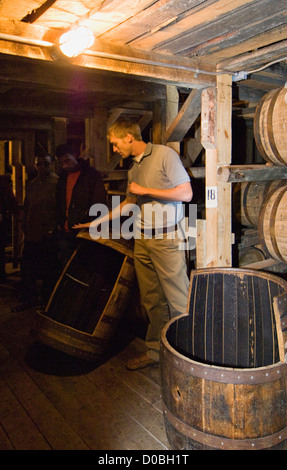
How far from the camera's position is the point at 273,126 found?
Answer: 397 centimetres

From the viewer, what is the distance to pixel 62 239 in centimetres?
539

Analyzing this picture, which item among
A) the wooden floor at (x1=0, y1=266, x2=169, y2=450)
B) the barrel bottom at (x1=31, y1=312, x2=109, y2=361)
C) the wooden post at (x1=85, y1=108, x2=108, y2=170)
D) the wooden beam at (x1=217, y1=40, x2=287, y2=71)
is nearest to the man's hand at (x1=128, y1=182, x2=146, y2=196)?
the wooden beam at (x1=217, y1=40, x2=287, y2=71)

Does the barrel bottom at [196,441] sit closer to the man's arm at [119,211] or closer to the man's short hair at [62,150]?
the man's arm at [119,211]

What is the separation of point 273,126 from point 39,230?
3.73 meters

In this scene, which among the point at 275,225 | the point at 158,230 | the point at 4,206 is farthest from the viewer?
the point at 4,206

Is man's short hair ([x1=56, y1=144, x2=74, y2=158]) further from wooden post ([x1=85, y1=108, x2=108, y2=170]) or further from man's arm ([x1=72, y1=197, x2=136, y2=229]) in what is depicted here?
wooden post ([x1=85, y1=108, x2=108, y2=170])

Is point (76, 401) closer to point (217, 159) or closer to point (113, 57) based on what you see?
point (217, 159)

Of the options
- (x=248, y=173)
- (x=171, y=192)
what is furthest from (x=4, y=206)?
(x=248, y=173)

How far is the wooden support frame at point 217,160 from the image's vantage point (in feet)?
12.5

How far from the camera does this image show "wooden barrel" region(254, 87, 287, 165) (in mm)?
3873

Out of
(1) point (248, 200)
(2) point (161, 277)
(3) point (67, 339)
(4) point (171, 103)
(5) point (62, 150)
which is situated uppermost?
(4) point (171, 103)

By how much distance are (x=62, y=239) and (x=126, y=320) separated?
136 cm

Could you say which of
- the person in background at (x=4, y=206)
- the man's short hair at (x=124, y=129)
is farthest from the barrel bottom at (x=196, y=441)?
the person in background at (x=4, y=206)

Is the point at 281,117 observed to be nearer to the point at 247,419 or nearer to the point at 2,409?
the point at 247,419
